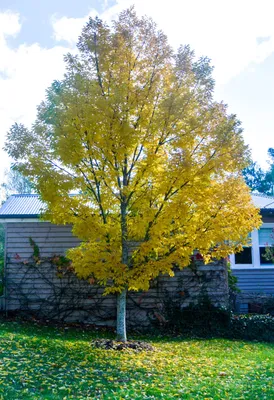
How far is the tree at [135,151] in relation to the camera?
25.7 feet

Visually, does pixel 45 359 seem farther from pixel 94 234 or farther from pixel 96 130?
pixel 96 130

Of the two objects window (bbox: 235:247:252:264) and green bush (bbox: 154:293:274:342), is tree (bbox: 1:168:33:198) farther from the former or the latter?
green bush (bbox: 154:293:274:342)

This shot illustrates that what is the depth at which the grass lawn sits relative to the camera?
5496mm

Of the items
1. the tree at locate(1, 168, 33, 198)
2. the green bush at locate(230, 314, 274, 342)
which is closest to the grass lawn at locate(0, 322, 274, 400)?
the green bush at locate(230, 314, 274, 342)

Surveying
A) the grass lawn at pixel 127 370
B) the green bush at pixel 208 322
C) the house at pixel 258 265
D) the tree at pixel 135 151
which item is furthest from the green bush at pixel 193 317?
the tree at pixel 135 151

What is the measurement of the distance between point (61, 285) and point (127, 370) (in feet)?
17.2

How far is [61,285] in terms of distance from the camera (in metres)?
11.5

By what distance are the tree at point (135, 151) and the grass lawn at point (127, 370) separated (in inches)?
57.0

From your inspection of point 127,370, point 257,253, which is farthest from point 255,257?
point 127,370

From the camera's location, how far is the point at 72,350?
25.8 feet

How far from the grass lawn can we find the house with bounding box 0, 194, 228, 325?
6.31 feet

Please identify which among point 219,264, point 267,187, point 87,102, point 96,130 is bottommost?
point 219,264

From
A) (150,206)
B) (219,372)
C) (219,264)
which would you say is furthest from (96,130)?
(219,264)

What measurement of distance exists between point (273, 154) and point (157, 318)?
134ft
